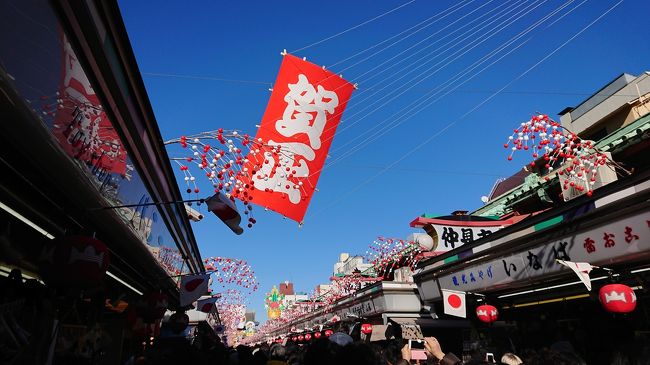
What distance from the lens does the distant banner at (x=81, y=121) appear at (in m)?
3.86

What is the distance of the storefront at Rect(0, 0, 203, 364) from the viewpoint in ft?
11.0

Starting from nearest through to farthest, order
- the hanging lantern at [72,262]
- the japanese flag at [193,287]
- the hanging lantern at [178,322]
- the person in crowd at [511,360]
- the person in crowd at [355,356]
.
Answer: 1. the person in crowd at [355,356]
2. the hanging lantern at [72,262]
3. the person in crowd at [511,360]
4. the hanging lantern at [178,322]
5. the japanese flag at [193,287]

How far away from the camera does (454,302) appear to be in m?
11.0

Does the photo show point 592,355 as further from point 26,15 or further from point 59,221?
point 26,15

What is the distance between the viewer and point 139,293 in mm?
11773

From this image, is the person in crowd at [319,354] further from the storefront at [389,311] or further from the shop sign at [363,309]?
the shop sign at [363,309]

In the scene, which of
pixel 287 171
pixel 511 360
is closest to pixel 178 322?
pixel 287 171

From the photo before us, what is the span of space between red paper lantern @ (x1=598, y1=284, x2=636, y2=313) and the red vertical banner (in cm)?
633

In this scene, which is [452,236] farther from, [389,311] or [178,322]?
[178,322]

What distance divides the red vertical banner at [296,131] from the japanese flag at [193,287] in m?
4.13

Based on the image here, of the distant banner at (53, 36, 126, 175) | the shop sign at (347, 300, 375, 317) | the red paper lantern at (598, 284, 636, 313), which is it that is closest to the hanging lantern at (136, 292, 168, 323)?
the distant banner at (53, 36, 126, 175)

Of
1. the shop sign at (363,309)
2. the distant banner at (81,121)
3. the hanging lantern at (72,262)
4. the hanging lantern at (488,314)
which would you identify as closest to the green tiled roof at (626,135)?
the hanging lantern at (488,314)

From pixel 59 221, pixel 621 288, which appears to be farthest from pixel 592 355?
pixel 59 221

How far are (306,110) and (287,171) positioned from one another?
159 cm
